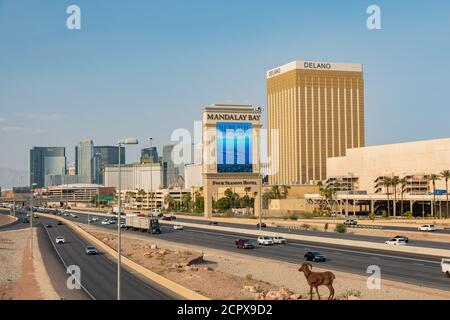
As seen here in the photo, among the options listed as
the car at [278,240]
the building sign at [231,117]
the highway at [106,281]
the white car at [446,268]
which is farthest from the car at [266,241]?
the building sign at [231,117]

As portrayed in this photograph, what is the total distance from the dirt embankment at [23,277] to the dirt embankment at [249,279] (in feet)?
30.6

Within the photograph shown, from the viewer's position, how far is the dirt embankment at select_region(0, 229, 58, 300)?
3803cm

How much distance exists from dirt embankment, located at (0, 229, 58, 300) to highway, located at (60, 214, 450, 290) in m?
23.0

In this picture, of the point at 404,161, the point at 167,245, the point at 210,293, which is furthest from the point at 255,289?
the point at 404,161

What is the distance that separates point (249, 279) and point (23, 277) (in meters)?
18.7

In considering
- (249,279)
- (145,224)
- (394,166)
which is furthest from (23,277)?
(394,166)

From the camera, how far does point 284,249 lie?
7075cm

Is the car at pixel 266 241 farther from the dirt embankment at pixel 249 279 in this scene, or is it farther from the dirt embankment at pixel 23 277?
the dirt embankment at pixel 23 277

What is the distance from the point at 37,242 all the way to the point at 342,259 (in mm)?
48501

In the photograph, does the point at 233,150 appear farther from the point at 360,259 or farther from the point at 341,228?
the point at 360,259

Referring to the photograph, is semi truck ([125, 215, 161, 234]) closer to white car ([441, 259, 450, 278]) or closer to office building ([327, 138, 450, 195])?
white car ([441, 259, 450, 278])

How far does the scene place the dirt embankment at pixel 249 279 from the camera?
36.7 meters
